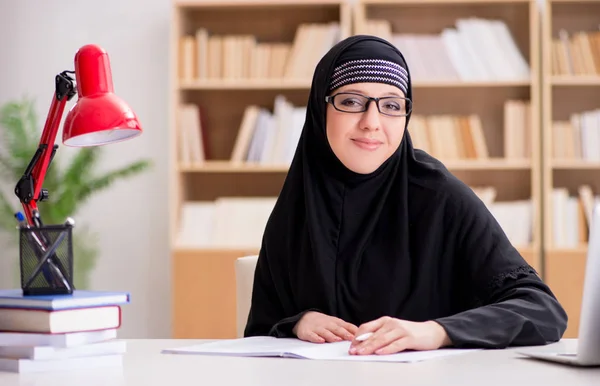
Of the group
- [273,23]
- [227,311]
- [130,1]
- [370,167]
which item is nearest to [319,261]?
[370,167]

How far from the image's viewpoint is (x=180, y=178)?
460cm

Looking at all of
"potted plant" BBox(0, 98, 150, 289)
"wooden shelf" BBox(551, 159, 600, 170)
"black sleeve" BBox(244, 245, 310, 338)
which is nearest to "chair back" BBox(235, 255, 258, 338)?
"black sleeve" BBox(244, 245, 310, 338)

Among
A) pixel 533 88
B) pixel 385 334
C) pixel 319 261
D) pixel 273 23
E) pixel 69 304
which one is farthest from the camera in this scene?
pixel 273 23

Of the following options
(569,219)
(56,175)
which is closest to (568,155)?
(569,219)

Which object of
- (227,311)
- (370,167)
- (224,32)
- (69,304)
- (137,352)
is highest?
(224,32)

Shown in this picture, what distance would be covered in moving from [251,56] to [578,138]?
1.63 meters

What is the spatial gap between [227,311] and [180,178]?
70 cm

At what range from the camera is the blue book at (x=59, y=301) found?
139 cm

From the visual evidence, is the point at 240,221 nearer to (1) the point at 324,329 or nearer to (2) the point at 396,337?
(1) the point at 324,329

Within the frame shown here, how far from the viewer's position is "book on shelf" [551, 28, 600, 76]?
441cm

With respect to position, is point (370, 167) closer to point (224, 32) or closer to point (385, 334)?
point (385, 334)

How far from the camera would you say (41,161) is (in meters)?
1.51

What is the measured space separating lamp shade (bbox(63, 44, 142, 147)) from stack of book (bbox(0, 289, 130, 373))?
0.26 meters

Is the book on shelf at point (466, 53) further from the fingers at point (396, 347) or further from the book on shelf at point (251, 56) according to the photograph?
the fingers at point (396, 347)
